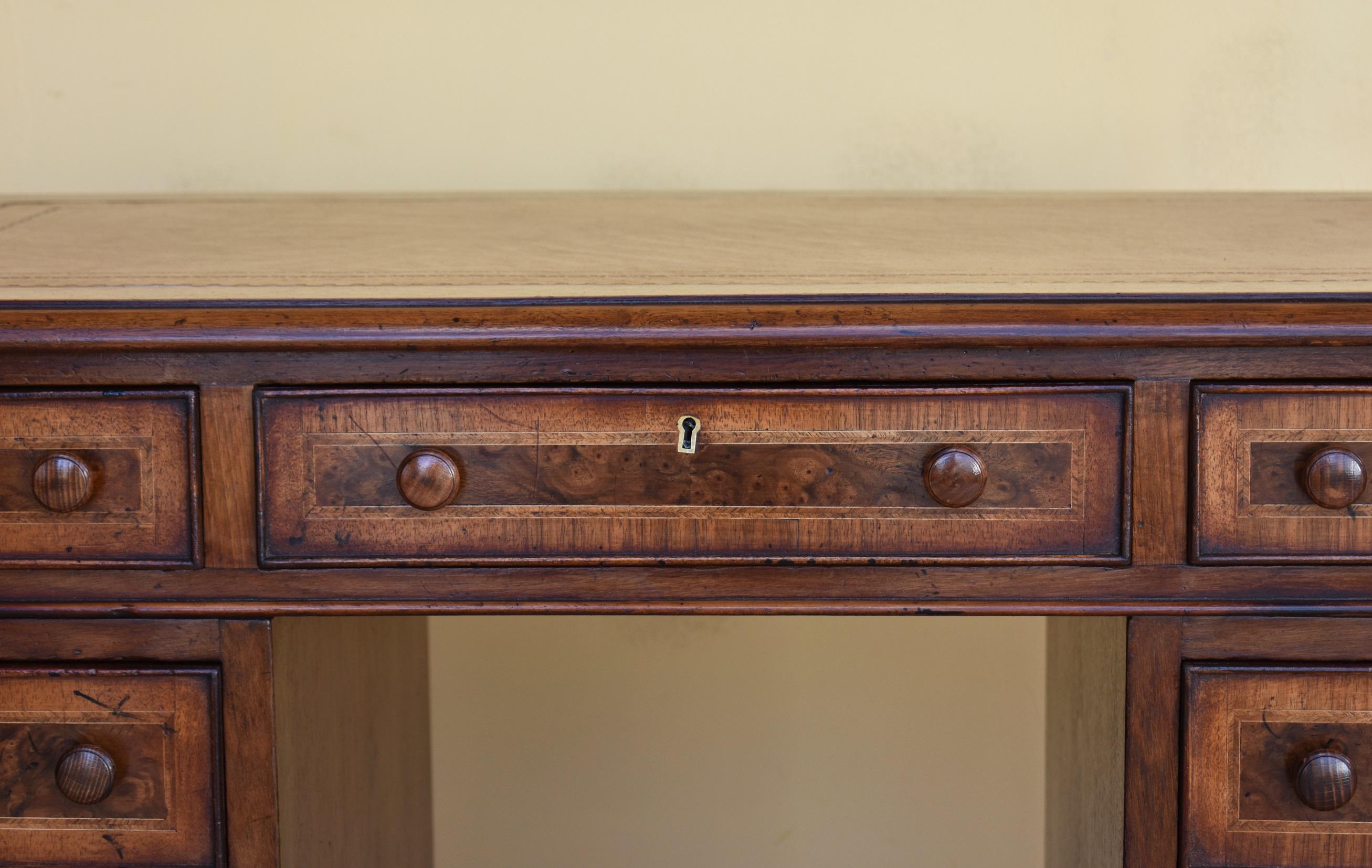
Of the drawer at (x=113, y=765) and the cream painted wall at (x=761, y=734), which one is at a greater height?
the drawer at (x=113, y=765)

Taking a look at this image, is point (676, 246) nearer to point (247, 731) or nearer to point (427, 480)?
point (427, 480)

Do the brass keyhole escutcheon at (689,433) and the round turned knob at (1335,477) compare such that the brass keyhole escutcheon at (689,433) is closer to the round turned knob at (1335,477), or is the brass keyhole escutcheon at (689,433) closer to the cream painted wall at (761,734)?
the round turned knob at (1335,477)

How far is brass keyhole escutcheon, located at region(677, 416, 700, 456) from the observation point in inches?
28.3

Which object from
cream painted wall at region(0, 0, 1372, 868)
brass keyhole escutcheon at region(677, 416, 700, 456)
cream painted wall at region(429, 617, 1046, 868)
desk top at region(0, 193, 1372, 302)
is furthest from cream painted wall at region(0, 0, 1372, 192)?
brass keyhole escutcheon at region(677, 416, 700, 456)

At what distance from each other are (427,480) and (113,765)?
0.32 metres

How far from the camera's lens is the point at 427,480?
0.72 m

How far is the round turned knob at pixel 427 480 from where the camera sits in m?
0.72

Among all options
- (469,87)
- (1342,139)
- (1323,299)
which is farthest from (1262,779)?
(469,87)

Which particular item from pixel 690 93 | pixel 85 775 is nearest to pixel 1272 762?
pixel 85 775

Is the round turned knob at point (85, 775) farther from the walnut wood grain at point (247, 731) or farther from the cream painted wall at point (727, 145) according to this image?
the cream painted wall at point (727, 145)

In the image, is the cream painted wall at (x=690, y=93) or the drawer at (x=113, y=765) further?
the cream painted wall at (x=690, y=93)

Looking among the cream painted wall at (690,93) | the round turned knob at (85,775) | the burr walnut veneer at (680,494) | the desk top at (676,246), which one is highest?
the cream painted wall at (690,93)

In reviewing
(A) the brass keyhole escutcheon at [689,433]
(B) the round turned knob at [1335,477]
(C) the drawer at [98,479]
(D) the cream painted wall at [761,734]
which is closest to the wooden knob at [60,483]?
(C) the drawer at [98,479]

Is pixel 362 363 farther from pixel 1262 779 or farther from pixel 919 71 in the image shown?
pixel 919 71
